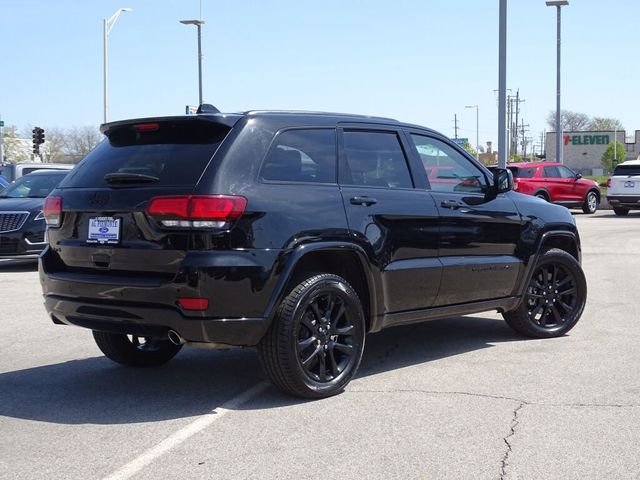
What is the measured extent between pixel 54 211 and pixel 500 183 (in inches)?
135

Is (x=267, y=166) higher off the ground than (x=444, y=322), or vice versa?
(x=267, y=166)

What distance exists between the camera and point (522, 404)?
528 cm

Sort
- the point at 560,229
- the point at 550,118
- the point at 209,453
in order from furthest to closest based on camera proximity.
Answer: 1. the point at 550,118
2. the point at 560,229
3. the point at 209,453

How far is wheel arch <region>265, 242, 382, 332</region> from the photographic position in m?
5.14

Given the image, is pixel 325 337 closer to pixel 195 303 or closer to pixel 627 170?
pixel 195 303

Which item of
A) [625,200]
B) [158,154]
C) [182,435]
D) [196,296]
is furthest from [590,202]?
[182,435]

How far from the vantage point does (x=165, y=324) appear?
5.02 meters

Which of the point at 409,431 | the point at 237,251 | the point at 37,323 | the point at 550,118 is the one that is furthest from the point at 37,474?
the point at 550,118

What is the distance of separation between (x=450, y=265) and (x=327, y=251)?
1.21 metres

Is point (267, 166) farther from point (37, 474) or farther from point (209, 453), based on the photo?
point (37, 474)

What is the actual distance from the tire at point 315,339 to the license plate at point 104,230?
109 cm

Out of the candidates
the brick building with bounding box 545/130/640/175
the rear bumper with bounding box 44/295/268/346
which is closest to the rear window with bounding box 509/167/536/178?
the rear bumper with bounding box 44/295/268/346

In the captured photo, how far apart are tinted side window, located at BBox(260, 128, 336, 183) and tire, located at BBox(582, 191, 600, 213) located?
2456 centimetres

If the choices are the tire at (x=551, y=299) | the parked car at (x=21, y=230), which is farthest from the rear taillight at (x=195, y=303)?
the parked car at (x=21, y=230)
